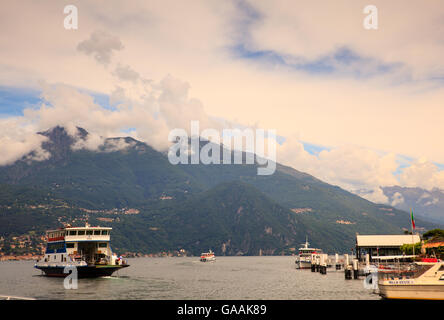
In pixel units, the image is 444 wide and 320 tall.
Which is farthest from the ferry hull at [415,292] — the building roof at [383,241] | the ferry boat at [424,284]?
the building roof at [383,241]

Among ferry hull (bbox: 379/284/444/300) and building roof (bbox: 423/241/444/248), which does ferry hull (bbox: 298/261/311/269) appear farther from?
ferry hull (bbox: 379/284/444/300)

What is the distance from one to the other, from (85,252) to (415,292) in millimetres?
69457

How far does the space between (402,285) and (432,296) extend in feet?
11.4

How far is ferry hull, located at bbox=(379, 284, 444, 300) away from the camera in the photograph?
48031 millimetres

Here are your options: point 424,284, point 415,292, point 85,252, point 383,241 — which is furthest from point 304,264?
point 424,284

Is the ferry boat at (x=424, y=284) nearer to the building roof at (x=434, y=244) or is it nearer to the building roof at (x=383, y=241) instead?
the building roof at (x=434, y=244)

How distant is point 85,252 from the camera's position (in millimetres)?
96500

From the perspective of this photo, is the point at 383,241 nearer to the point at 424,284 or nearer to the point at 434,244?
the point at 434,244

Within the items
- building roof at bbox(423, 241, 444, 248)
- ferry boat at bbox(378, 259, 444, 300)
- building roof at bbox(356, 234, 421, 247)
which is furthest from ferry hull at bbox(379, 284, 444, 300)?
building roof at bbox(356, 234, 421, 247)

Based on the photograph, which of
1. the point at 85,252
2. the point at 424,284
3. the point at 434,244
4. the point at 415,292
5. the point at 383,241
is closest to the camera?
the point at 424,284

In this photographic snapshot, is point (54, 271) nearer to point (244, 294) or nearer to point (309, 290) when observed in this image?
point (244, 294)

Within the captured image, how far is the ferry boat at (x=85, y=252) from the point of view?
91256 millimetres
